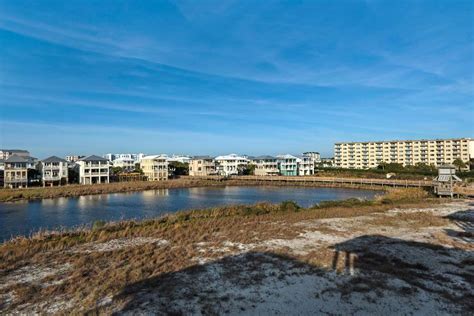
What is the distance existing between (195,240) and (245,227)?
8.92ft

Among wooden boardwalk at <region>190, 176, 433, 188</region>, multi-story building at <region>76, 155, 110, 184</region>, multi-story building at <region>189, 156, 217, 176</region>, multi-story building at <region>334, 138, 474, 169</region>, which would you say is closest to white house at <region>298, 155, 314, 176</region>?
wooden boardwalk at <region>190, 176, 433, 188</region>

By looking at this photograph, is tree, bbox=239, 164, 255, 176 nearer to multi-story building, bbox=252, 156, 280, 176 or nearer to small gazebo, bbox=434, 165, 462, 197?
multi-story building, bbox=252, 156, 280, 176

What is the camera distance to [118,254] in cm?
839

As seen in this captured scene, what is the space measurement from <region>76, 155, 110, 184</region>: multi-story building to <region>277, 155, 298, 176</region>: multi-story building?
3505cm

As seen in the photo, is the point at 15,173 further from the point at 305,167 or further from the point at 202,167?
the point at 305,167

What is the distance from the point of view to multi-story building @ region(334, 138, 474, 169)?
234 ft

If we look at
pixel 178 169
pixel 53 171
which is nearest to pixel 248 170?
pixel 178 169

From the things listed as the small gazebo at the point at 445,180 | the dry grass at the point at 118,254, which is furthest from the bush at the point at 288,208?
the small gazebo at the point at 445,180

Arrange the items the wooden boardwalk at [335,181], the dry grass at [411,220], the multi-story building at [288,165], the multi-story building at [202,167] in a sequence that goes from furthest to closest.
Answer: the multi-story building at [288,165] < the multi-story building at [202,167] < the wooden boardwalk at [335,181] < the dry grass at [411,220]

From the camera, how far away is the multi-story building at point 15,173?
127ft

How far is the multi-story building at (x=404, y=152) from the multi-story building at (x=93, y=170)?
63134mm

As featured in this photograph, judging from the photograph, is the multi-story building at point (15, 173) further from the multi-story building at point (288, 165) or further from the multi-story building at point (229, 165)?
the multi-story building at point (288, 165)

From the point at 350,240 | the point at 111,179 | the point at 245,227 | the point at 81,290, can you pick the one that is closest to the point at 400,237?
the point at 350,240

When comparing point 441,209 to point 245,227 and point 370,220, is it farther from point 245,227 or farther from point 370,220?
point 245,227
